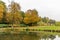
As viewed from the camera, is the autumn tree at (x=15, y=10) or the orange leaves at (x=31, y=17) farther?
the orange leaves at (x=31, y=17)

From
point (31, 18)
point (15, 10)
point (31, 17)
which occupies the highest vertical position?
point (15, 10)

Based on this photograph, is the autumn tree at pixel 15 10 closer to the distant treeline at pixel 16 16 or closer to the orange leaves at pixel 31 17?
the distant treeline at pixel 16 16

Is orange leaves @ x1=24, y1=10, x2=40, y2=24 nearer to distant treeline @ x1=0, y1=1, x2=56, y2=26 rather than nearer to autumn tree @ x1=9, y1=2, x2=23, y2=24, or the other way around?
distant treeline @ x1=0, y1=1, x2=56, y2=26

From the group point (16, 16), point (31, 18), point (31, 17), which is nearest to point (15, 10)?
point (16, 16)

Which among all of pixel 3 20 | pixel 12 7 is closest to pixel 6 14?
pixel 3 20

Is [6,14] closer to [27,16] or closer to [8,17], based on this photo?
[8,17]

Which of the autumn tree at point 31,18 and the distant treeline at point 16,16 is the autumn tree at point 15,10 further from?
the autumn tree at point 31,18

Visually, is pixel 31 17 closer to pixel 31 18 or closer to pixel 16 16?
pixel 31 18

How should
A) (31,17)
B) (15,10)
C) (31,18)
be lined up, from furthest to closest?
(31,17) → (31,18) → (15,10)

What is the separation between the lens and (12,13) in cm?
6375

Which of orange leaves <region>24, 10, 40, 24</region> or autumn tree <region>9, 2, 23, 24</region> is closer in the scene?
autumn tree <region>9, 2, 23, 24</region>

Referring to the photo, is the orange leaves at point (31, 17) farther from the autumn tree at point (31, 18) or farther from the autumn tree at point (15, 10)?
the autumn tree at point (15, 10)

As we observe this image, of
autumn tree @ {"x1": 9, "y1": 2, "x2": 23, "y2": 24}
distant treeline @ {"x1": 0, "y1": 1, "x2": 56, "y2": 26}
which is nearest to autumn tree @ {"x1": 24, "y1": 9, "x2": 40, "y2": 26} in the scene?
distant treeline @ {"x1": 0, "y1": 1, "x2": 56, "y2": 26}

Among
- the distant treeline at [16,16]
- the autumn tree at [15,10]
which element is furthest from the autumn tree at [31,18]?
the autumn tree at [15,10]
